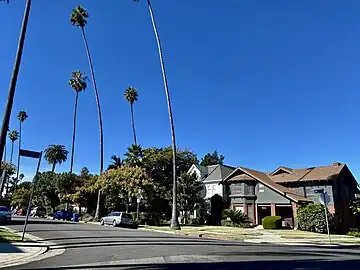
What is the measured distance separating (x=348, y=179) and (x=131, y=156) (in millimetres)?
29305

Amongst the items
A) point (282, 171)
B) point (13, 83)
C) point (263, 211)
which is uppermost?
point (282, 171)

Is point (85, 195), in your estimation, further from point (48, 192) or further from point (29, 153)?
point (29, 153)

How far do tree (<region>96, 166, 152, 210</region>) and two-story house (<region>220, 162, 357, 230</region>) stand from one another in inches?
440

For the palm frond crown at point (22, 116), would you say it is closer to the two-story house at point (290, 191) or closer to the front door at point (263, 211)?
the two-story house at point (290, 191)

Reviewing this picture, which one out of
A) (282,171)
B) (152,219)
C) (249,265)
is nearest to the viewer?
(249,265)

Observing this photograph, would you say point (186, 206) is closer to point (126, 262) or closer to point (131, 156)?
point (131, 156)

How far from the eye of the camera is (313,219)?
35531 mm

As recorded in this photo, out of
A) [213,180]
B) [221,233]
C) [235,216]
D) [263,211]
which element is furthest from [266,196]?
[221,233]

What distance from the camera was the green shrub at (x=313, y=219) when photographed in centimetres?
3478

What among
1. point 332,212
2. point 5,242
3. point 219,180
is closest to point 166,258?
point 5,242

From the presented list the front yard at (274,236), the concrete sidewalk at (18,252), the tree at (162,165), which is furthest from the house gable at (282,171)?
the concrete sidewalk at (18,252)

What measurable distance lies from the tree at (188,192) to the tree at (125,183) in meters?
4.93

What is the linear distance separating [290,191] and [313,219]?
7369 mm

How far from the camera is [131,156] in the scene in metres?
52.6
